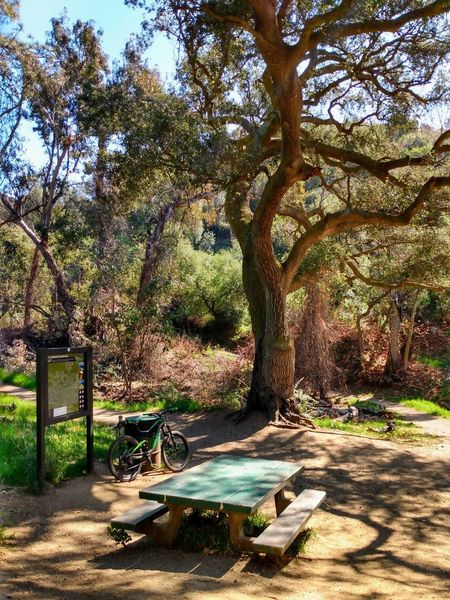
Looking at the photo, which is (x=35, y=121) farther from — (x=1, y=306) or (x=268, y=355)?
(x=268, y=355)

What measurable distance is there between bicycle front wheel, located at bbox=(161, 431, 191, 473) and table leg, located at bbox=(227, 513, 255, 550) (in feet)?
9.72

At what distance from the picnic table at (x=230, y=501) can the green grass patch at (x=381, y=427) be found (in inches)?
244

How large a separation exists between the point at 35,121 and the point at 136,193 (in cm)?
1115

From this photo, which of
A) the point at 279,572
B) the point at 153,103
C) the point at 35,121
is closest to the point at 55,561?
the point at 279,572

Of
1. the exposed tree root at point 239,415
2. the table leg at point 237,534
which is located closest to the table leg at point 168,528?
the table leg at point 237,534

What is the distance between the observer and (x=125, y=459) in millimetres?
7379

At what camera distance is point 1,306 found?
28.4 metres

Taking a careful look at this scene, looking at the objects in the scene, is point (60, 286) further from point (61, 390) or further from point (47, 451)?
point (61, 390)

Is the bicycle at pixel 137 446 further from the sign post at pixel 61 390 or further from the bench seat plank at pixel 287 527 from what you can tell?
the bench seat plank at pixel 287 527

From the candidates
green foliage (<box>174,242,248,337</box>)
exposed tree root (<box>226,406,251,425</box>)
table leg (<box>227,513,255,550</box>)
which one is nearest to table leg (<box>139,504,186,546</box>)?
table leg (<box>227,513,255,550</box>)

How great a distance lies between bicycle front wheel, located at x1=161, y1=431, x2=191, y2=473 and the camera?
7.94 metres

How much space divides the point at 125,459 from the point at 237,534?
2772 mm

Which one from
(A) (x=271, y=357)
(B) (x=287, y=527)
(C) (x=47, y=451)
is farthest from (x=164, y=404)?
(B) (x=287, y=527)

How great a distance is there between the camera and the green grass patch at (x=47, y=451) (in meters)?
6.60
